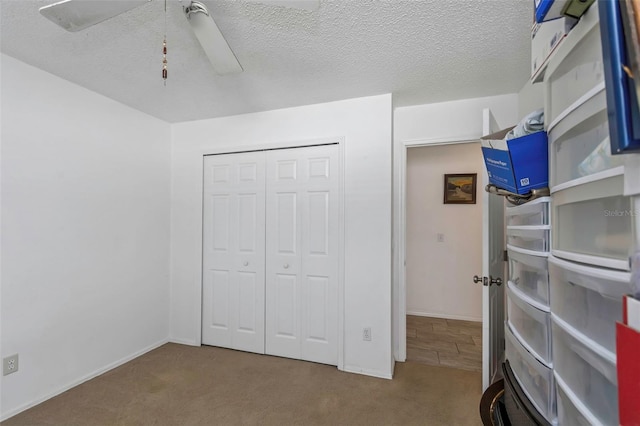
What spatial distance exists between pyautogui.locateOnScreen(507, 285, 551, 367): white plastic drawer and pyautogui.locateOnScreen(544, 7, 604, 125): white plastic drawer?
613 mm

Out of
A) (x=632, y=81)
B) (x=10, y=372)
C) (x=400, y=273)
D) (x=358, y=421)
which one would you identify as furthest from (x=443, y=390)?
(x=10, y=372)

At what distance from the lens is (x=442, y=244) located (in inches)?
152

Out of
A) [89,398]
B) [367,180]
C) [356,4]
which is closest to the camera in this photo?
[356,4]

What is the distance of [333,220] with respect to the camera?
100 inches

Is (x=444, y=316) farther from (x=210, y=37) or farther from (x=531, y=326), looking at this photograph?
(x=210, y=37)

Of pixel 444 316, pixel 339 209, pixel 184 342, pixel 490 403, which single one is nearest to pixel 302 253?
pixel 339 209

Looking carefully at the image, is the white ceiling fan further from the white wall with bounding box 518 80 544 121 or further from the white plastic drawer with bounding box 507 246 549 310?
the white wall with bounding box 518 80 544 121

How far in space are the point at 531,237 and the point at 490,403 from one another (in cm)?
71

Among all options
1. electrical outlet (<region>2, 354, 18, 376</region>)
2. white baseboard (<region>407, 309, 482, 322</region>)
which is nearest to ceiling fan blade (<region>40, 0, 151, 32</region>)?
electrical outlet (<region>2, 354, 18, 376</region>)

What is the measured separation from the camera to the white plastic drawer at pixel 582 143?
23.9 inches

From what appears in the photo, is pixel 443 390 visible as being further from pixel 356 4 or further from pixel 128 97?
pixel 128 97

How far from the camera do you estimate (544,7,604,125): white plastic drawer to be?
633mm

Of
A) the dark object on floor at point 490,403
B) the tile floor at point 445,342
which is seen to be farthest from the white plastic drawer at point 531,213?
the tile floor at point 445,342

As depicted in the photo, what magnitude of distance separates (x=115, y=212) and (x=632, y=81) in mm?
3101
